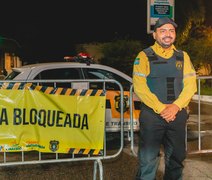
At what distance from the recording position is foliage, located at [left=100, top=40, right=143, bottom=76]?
21.1 m

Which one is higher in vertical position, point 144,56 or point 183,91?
point 144,56

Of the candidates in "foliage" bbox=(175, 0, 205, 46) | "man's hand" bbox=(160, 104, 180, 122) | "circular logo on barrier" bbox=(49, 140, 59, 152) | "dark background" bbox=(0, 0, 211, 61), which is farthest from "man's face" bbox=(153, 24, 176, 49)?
"dark background" bbox=(0, 0, 211, 61)

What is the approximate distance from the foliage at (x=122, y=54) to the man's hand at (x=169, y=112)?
15938mm

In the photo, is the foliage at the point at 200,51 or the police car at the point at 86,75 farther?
the foliage at the point at 200,51

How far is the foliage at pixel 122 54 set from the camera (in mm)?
21078

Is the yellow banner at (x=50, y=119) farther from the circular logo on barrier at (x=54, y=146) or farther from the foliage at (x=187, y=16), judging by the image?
the foliage at (x=187, y=16)

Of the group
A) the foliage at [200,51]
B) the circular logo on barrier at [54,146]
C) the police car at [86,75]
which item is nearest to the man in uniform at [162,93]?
the circular logo on barrier at [54,146]

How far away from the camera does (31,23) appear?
126ft

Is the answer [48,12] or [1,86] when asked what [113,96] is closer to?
[1,86]

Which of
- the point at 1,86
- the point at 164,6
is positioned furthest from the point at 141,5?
the point at 1,86

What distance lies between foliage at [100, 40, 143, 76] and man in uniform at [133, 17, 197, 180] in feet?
51.7

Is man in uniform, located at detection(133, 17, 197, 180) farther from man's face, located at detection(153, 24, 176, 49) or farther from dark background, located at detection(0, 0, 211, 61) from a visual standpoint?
dark background, located at detection(0, 0, 211, 61)

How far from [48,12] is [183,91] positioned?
3332 cm

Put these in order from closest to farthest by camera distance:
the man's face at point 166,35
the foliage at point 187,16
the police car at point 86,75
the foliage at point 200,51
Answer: the man's face at point 166,35, the police car at point 86,75, the foliage at point 200,51, the foliage at point 187,16
